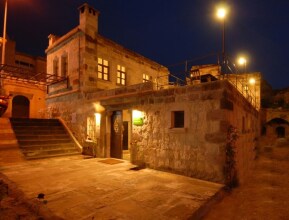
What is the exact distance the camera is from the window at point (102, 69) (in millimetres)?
13084

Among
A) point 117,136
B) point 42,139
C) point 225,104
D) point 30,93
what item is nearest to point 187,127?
point 225,104

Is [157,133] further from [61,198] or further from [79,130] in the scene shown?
[79,130]

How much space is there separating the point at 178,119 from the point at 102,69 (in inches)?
301

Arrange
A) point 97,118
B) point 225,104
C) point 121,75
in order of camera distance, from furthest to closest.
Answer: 1. point 121,75
2. point 97,118
3. point 225,104

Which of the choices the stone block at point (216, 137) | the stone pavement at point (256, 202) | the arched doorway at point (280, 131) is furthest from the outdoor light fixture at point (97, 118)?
the arched doorway at point (280, 131)

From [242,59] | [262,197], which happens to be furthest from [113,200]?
[242,59]

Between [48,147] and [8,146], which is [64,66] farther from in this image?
[8,146]

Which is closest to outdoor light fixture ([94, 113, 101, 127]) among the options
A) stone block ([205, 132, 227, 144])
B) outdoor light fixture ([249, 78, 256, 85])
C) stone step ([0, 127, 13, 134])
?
stone step ([0, 127, 13, 134])

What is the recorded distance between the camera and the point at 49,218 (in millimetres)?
3805

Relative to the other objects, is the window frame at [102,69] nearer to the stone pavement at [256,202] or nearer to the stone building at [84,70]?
the stone building at [84,70]

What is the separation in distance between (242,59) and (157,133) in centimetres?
1244

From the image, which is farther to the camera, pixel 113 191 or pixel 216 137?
pixel 216 137

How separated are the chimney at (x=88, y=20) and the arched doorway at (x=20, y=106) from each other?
12026 millimetres

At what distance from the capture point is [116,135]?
10477mm
